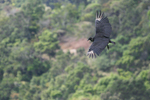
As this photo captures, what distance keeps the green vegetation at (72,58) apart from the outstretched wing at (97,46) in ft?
56.6

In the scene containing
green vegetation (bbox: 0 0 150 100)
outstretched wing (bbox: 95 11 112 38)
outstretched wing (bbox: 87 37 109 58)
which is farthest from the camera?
green vegetation (bbox: 0 0 150 100)

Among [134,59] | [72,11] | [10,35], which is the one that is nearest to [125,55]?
[134,59]

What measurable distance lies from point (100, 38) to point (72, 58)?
25.0m

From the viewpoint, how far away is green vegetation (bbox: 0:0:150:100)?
92.3 feet

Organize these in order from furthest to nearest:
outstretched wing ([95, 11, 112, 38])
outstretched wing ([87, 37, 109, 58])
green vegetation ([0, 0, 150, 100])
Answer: green vegetation ([0, 0, 150, 100]) < outstretched wing ([95, 11, 112, 38]) < outstretched wing ([87, 37, 109, 58])

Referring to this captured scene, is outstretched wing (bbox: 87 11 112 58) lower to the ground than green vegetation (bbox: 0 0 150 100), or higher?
higher

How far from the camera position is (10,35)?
39500mm

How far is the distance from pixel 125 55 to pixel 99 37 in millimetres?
23741

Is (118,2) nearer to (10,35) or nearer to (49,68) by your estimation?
(49,68)

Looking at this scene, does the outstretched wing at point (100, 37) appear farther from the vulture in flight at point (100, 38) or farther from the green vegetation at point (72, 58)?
the green vegetation at point (72, 58)

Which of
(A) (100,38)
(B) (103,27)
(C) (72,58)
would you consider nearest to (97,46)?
(A) (100,38)

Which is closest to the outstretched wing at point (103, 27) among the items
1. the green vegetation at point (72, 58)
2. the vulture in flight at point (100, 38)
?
the vulture in flight at point (100, 38)

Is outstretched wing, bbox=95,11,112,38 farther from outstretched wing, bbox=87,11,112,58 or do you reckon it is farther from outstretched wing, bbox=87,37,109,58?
outstretched wing, bbox=87,37,109,58

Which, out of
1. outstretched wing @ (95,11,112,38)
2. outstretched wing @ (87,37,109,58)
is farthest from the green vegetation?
outstretched wing @ (87,37,109,58)
